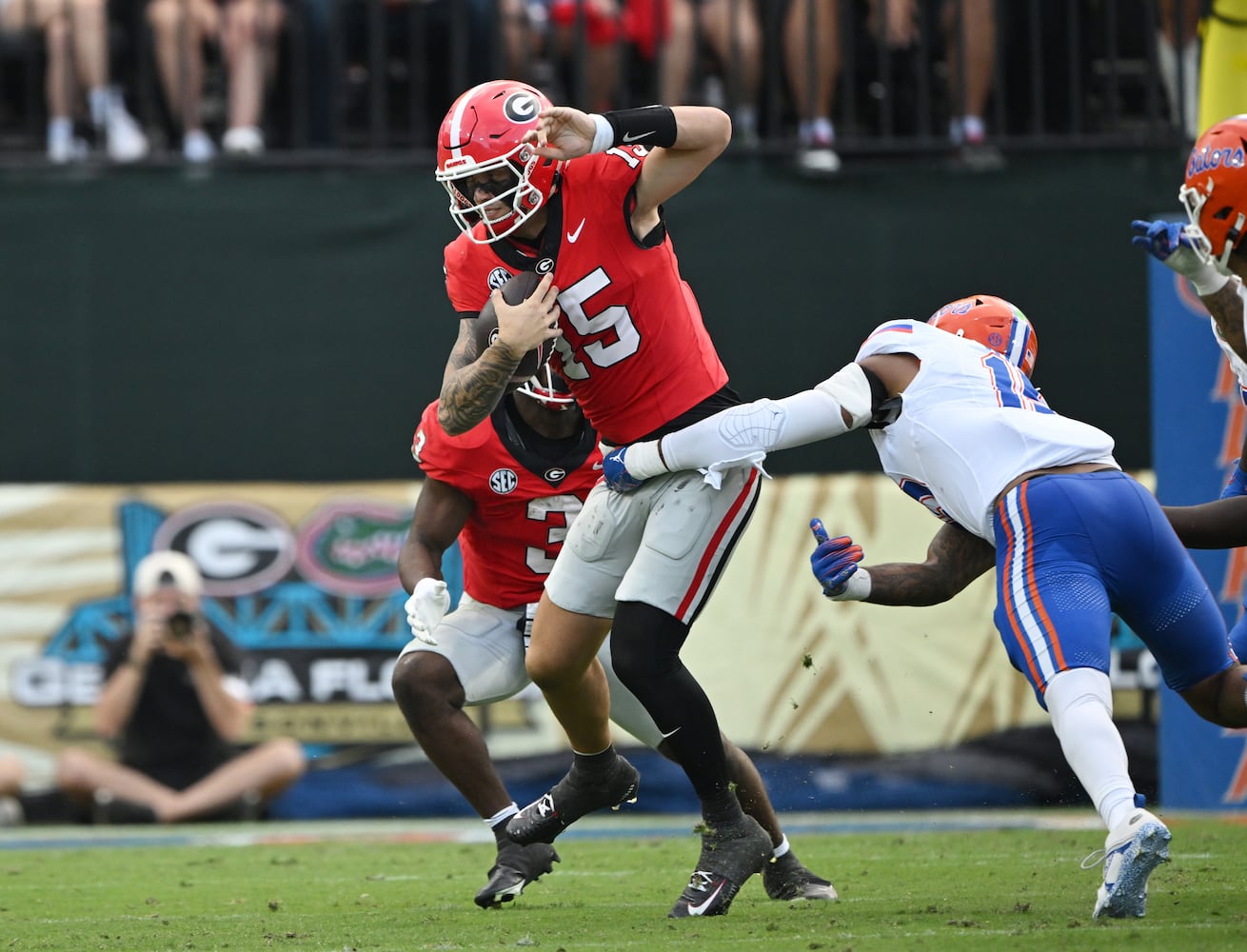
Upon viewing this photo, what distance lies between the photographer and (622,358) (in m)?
5.13

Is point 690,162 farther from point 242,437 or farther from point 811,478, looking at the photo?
point 242,437

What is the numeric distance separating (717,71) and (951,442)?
5997 mm

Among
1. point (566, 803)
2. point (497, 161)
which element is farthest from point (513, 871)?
point (497, 161)

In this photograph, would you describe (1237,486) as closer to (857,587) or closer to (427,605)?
(857,587)

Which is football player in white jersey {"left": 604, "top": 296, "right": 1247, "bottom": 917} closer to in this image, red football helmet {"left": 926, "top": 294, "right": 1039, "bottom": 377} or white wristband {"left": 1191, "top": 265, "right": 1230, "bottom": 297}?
red football helmet {"left": 926, "top": 294, "right": 1039, "bottom": 377}

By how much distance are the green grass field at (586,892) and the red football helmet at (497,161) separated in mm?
1929

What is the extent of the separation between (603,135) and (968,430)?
123 cm

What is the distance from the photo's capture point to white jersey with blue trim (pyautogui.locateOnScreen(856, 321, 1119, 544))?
4.75m

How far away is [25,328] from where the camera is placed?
9.97 metres

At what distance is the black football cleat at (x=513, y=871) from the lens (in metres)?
5.41

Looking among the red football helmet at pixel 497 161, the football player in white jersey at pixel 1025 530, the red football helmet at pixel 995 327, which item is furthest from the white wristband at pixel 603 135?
the red football helmet at pixel 995 327

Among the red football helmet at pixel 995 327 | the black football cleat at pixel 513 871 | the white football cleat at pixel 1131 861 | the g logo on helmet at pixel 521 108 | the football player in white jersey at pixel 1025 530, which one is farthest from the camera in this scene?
the black football cleat at pixel 513 871

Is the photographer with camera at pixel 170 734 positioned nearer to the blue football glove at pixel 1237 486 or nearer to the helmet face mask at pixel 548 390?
the helmet face mask at pixel 548 390

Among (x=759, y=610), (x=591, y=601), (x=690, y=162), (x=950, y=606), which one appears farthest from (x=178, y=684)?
(x=690, y=162)
